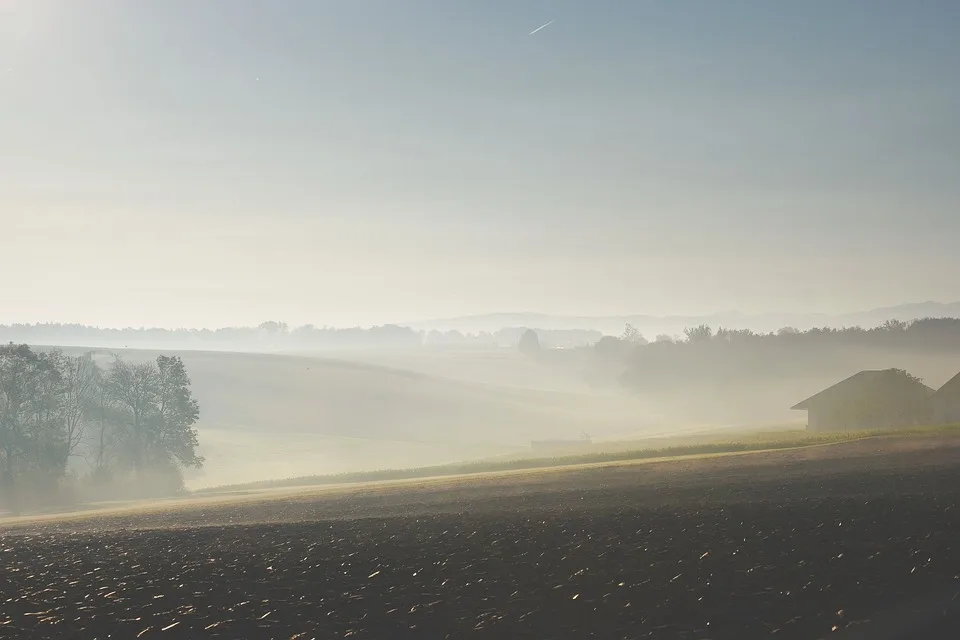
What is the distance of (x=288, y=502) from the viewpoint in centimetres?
5109

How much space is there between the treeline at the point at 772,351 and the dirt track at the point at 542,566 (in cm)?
12377

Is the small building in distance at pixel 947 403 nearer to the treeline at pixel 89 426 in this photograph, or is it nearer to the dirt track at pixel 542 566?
the dirt track at pixel 542 566

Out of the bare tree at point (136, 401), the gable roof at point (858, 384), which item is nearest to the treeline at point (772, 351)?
the gable roof at point (858, 384)

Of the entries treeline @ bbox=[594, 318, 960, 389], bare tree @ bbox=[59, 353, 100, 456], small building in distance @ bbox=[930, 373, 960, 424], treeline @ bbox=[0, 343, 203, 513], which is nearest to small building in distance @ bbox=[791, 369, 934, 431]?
small building in distance @ bbox=[930, 373, 960, 424]

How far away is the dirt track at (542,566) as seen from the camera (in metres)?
16.7

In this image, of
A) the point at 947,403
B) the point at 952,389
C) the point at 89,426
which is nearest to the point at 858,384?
the point at 947,403

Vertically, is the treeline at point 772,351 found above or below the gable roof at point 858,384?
above

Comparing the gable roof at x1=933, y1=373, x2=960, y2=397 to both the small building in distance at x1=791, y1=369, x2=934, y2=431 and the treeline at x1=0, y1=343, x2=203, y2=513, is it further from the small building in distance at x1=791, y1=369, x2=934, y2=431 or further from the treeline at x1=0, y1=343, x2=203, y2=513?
the treeline at x1=0, y1=343, x2=203, y2=513

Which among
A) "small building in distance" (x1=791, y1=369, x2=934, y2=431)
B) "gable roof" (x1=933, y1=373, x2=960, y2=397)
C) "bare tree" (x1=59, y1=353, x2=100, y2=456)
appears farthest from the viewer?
"bare tree" (x1=59, y1=353, x2=100, y2=456)

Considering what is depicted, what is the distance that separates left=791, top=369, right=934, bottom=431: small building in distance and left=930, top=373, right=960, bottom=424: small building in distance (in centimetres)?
63

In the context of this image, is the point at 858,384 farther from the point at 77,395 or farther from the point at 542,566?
the point at 77,395

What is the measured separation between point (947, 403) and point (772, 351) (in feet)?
283

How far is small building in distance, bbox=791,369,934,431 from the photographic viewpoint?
76.9m

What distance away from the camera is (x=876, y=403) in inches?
3068
